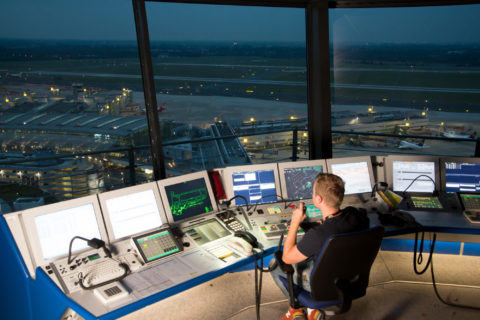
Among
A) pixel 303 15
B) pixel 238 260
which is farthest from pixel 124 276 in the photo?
pixel 303 15

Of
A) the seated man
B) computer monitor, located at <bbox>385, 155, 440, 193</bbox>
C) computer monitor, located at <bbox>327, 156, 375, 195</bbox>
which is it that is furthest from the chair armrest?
computer monitor, located at <bbox>385, 155, 440, 193</bbox>

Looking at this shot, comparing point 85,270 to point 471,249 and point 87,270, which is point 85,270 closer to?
point 87,270

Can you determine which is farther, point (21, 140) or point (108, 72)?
→ point (108, 72)

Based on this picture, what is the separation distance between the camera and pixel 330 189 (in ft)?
6.02

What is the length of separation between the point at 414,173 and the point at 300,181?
1.07 meters

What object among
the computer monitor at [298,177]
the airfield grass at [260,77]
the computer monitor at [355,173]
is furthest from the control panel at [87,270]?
the airfield grass at [260,77]

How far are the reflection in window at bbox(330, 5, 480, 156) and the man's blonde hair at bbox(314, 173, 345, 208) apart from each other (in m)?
11.8

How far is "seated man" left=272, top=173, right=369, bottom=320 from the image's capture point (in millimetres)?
1741

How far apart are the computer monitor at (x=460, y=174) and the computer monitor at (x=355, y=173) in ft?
2.13

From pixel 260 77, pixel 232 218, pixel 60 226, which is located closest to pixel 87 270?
pixel 60 226

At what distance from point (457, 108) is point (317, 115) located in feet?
84.0

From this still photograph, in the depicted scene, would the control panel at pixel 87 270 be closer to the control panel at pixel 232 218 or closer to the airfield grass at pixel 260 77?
the control panel at pixel 232 218

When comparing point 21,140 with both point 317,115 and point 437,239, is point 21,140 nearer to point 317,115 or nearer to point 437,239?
point 317,115

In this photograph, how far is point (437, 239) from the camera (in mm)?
3299
